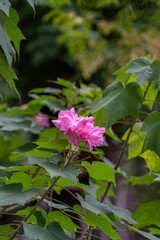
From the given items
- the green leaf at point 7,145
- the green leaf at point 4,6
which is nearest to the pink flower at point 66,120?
the green leaf at point 4,6

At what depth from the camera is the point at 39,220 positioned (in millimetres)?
824

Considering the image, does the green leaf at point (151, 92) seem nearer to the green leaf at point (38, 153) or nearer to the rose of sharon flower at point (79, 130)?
the rose of sharon flower at point (79, 130)

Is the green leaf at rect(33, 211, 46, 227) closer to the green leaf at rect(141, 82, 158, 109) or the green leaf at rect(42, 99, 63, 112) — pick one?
the green leaf at rect(141, 82, 158, 109)

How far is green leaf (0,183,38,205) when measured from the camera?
779 mm

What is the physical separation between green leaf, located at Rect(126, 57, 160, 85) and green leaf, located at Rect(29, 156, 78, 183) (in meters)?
0.30

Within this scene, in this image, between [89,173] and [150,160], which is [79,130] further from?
[150,160]

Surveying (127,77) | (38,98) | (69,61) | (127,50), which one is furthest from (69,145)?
(69,61)

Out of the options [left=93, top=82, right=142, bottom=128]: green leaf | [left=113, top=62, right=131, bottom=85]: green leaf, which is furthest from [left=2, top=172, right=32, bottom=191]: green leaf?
[left=113, top=62, right=131, bottom=85]: green leaf

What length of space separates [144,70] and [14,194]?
452 mm

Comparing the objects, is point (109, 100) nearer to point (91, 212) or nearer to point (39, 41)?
point (91, 212)

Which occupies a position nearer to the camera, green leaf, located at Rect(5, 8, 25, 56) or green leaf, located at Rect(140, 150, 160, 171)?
green leaf, located at Rect(5, 8, 25, 56)

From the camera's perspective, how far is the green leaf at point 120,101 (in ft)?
2.99

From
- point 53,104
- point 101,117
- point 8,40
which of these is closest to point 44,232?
point 101,117

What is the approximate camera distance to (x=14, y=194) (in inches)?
32.1
